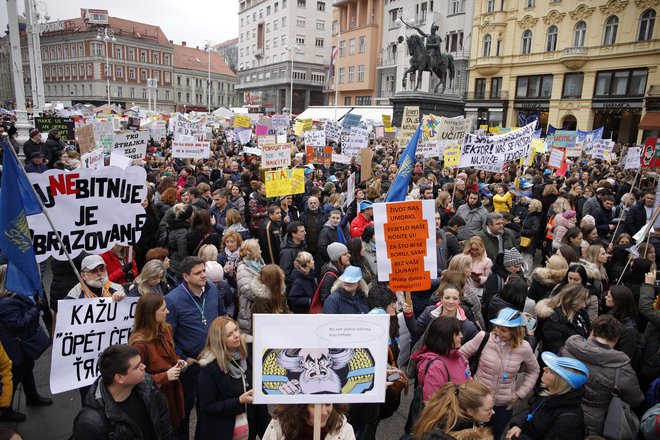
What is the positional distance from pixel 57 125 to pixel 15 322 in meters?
13.6

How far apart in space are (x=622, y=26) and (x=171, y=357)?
46.4 m

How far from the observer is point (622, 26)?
3778 cm

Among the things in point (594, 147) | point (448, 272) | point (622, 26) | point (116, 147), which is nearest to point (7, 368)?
point (448, 272)

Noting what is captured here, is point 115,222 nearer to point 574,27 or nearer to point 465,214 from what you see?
point 465,214

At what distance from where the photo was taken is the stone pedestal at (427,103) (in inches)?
964

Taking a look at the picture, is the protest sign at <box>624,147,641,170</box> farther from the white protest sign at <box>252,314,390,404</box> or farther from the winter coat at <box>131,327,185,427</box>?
the winter coat at <box>131,327,185,427</box>

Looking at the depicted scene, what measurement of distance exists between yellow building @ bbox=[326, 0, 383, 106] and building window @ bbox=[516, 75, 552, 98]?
1963 centimetres

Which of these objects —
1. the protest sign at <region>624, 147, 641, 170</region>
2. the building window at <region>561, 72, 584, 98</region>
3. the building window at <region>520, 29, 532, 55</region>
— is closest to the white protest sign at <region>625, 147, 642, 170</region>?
the protest sign at <region>624, 147, 641, 170</region>

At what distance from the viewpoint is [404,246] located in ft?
14.9

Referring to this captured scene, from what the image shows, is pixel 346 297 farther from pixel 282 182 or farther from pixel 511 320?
pixel 282 182

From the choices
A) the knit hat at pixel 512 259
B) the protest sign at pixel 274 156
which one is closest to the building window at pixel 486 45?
the protest sign at pixel 274 156

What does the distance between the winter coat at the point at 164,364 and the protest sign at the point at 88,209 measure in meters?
1.40

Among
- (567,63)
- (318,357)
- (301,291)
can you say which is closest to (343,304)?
(301,291)

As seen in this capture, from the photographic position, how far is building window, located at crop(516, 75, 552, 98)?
4300 cm
